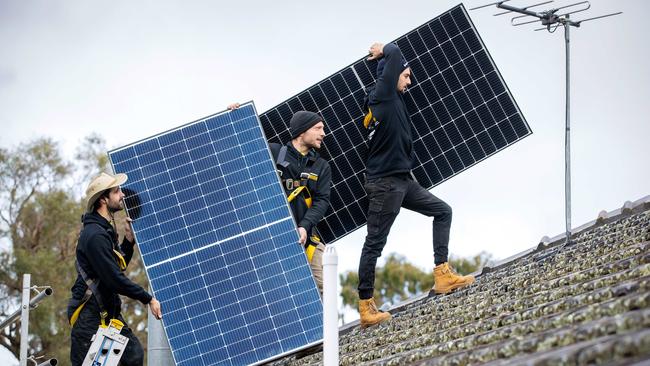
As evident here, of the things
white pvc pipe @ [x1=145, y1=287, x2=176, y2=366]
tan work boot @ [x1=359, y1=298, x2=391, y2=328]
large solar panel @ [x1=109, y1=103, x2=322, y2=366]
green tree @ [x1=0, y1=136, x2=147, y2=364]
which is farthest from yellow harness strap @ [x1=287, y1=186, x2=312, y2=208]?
green tree @ [x1=0, y1=136, x2=147, y2=364]

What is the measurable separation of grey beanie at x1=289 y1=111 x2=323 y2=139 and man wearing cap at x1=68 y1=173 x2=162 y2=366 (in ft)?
5.98

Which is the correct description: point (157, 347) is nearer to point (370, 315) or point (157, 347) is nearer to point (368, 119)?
point (370, 315)

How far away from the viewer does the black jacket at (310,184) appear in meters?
8.77

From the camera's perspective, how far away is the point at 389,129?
28.1 feet

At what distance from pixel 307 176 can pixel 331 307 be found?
3988mm

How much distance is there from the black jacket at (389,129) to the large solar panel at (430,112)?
102cm

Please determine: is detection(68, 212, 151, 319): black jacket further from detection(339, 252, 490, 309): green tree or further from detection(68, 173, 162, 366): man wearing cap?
detection(339, 252, 490, 309): green tree

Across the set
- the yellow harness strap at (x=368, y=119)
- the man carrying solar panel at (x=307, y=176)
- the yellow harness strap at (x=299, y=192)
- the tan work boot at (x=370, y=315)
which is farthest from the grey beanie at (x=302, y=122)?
the tan work boot at (x=370, y=315)

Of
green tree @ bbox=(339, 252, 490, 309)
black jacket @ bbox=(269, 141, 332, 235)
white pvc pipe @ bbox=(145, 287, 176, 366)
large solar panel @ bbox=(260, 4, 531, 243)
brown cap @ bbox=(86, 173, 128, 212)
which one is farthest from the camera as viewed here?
green tree @ bbox=(339, 252, 490, 309)

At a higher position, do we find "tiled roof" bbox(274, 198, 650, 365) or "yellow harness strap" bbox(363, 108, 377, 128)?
"yellow harness strap" bbox(363, 108, 377, 128)

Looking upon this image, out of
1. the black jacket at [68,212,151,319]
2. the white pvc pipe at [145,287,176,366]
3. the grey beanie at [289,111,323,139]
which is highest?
the grey beanie at [289,111,323,139]

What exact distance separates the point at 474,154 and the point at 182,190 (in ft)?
9.66

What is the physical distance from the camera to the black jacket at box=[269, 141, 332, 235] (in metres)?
8.77

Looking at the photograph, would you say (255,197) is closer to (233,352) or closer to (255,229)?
(255,229)
